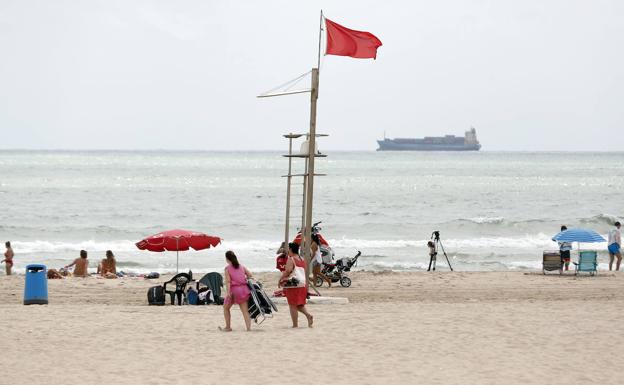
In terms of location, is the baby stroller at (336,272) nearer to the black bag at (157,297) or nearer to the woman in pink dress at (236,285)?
the black bag at (157,297)

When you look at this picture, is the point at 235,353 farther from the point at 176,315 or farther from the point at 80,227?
the point at 80,227

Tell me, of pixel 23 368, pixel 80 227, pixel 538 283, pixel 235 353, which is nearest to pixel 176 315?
pixel 235 353

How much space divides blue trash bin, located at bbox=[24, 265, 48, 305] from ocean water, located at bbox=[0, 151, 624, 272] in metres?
10.5

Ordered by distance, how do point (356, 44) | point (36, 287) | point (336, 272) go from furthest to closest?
1. point (336, 272)
2. point (36, 287)
3. point (356, 44)

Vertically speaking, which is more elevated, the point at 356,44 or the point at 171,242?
the point at 356,44

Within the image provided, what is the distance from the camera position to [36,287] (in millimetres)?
16891

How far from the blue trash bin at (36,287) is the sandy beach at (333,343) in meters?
0.26

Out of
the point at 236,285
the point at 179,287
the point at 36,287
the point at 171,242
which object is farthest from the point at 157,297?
the point at 236,285

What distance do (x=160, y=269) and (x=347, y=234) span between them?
15890 millimetres

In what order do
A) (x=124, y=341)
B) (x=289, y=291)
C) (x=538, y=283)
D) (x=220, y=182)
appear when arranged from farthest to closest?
(x=220, y=182), (x=538, y=283), (x=289, y=291), (x=124, y=341)

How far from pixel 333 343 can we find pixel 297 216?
41784 millimetres

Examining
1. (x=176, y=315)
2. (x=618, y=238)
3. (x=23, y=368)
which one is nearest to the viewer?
(x=23, y=368)

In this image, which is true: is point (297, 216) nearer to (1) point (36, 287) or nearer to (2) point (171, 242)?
(2) point (171, 242)

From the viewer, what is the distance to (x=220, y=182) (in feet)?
293
